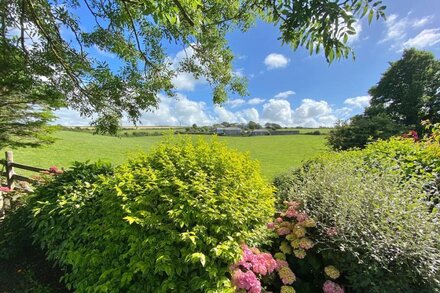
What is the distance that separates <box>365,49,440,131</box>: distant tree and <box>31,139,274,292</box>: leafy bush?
21595mm

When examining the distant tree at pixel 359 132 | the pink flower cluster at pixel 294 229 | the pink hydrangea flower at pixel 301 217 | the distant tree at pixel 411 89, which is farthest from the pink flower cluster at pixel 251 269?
the distant tree at pixel 411 89

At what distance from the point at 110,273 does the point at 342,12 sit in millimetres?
2564

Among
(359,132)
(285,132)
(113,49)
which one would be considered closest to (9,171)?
(113,49)

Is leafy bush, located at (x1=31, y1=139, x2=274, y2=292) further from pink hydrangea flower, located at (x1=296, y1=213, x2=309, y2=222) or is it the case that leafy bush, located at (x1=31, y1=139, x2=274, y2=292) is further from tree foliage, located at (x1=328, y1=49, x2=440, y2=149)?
tree foliage, located at (x1=328, y1=49, x2=440, y2=149)

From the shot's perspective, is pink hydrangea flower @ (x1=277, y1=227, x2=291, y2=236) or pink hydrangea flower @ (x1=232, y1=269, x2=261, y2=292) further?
pink hydrangea flower @ (x1=277, y1=227, x2=291, y2=236)

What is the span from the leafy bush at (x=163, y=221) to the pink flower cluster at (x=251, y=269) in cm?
13

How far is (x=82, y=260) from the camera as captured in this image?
2.48 meters

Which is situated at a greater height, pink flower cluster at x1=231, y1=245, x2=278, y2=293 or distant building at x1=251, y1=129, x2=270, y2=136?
distant building at x1=251, y1=129, x2=270, y2=136

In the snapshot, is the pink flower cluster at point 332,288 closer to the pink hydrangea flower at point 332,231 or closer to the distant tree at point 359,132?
the pink hydrangea flower at point 332,231

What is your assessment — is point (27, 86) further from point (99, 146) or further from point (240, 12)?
point (99, 146)

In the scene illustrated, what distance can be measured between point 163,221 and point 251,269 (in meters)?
0.88

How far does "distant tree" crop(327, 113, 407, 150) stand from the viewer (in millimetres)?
11086

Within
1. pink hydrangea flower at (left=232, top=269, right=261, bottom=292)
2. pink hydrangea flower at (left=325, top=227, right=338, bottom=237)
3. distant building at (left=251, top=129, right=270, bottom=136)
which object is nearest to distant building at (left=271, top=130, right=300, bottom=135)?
distant building at (left=251, top=129, right=270, bottom=136)

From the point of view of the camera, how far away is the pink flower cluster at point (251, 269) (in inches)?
86.7
